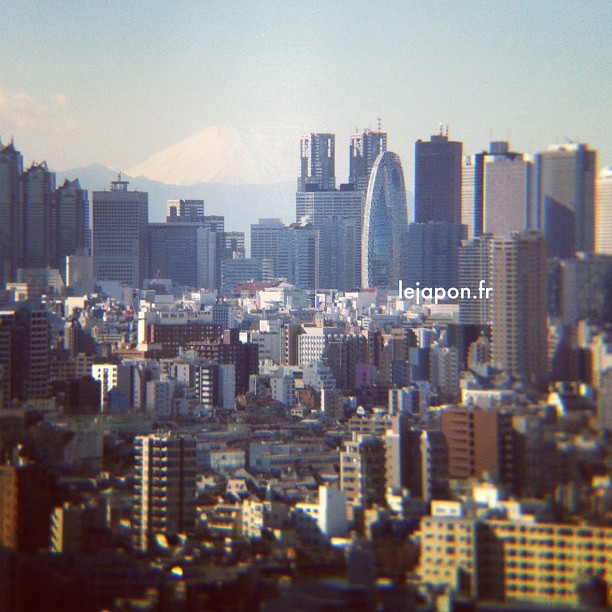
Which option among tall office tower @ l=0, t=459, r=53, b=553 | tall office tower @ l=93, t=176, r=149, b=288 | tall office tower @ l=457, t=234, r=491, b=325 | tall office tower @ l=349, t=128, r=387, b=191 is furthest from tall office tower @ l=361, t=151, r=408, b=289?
tall office tower @ l=0, t=459, r=53, b=553

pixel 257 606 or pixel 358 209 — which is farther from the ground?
pixel 358 209

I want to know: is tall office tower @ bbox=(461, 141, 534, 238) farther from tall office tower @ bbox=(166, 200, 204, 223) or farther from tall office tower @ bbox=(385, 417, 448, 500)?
tall office tower @ bbox=(166, 200, 204, 223)

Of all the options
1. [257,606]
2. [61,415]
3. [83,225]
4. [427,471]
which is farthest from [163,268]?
[257,606]

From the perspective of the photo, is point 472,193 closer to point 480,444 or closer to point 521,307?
point 521,307

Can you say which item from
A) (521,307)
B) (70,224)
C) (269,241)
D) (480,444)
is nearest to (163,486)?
(480,444)

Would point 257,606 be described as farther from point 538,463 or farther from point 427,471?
point 427,471

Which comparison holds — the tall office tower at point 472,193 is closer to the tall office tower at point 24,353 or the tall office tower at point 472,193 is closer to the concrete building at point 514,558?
the tall office tower at point 24,353
